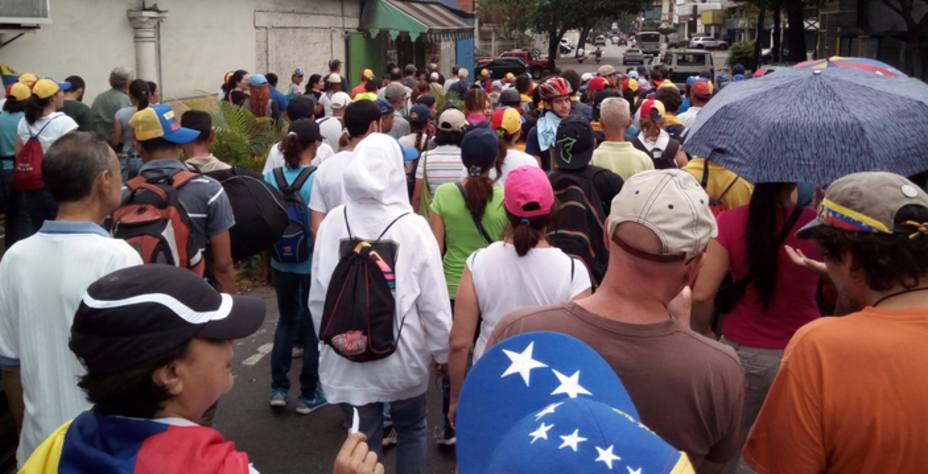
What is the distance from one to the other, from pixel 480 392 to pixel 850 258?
129cm

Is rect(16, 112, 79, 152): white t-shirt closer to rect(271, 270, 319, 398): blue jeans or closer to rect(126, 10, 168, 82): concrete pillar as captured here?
rect(271, 270, 319, 398): blue jeans

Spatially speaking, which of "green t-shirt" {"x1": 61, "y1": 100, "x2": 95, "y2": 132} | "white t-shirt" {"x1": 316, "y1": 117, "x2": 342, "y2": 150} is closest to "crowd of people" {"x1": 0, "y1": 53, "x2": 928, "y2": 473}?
"white t-shirt" {"x1": 316, "y1": 117, "x2": 342, "y2": 150}

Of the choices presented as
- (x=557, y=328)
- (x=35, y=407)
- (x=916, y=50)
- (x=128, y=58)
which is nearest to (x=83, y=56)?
(x=128, y=58)

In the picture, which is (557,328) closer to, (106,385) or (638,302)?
(638,302)

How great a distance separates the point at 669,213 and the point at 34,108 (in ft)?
21.2

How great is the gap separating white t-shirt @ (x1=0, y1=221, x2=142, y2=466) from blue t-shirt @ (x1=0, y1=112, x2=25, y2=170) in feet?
17.1

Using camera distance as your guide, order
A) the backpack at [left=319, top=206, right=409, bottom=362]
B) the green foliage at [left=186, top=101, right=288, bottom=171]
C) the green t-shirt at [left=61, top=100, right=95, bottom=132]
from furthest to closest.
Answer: the green t-shirt at [left=61, top=100, right=95, bottom=132]
the green foliage at [left=186, top=101, right=288, bottom=171]
the backpack at [left=319, top=206, right=409, bottom=362]

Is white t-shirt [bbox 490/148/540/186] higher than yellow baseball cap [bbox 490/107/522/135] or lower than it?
lower

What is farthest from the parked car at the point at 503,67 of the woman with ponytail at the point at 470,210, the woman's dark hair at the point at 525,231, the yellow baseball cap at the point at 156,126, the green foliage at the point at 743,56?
the woman's dark hair at the point at 525,231

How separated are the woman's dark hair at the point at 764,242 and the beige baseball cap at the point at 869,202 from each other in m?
1.04

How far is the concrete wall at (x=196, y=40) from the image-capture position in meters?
13.8

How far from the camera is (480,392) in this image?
172cm

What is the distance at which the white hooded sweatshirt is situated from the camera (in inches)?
150

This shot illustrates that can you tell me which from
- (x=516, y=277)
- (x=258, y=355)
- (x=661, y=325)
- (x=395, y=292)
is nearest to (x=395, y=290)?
(x=395, y=292)
